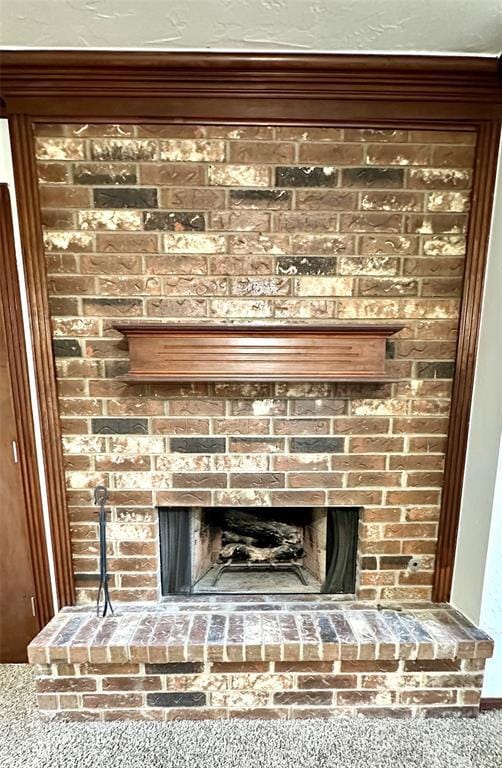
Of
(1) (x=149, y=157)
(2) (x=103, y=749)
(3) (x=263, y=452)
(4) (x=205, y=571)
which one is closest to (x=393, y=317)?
(3) (x=263, y=452)

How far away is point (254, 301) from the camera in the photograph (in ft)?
4.53

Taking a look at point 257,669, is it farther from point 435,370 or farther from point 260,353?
point 435,370

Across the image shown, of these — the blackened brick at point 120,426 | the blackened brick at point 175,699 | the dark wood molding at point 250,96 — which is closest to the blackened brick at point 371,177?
the dark wood molding at point 250,96

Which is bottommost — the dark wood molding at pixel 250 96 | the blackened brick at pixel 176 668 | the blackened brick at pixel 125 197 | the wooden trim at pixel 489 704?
the wooden trim at pixel 489 704

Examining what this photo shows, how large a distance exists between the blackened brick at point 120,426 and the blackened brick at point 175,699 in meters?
0.95

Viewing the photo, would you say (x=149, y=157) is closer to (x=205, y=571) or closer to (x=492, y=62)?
(x=492, y=62)

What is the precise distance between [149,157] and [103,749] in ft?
6.64

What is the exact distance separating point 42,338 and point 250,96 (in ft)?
3.65

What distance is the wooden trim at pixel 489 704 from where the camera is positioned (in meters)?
1.42

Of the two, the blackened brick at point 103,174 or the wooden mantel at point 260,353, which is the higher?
the blackened brick at point 103,174

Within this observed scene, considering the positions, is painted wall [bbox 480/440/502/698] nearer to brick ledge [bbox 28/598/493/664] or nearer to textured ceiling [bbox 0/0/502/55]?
brick ledge [bbox 28/598/493/664]

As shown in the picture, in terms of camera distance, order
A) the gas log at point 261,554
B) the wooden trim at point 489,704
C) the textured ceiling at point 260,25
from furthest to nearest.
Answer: the gas log at point 261,554
the wooden trim at point 489,704
the textured ceiling at point 260,25

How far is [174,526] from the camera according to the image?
1.56 meters

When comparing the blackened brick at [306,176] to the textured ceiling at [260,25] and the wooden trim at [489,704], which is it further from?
the wooden trim at [489,704]
